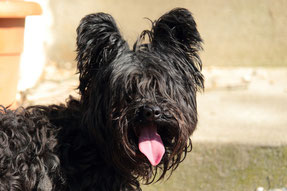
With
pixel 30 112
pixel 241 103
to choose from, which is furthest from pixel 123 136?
pixel 241 103

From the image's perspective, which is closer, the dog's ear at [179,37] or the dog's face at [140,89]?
the dog's face at [140,89]

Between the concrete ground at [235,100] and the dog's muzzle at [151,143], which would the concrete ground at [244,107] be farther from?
the dog's muzzle at [151,143]

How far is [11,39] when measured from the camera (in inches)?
180

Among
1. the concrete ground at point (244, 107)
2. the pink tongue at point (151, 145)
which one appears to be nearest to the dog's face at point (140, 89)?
the pink tongue at point (151, 145)

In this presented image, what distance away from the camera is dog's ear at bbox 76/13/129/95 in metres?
3.31

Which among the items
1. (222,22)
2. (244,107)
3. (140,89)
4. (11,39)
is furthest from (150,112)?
(222,22)

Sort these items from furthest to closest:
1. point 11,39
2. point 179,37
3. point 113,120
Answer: point 11,39
point 179,37
point 113,120

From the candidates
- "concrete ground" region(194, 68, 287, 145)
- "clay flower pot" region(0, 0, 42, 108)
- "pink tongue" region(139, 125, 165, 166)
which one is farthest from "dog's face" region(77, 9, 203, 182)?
"concrete ground" region(194, 68, 287, 145)

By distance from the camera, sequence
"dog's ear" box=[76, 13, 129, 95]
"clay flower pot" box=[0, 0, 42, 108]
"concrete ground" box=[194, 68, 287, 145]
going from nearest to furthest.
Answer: "dog's ear" box=[76, 13, 129, 95]
"clay flower pot" box=[0, 0, 42, 108]
"concrete ground" box=[194, 68, 287, 145]

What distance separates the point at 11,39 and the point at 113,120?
1.82 metres

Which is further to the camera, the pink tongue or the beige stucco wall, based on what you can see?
the beige stucco wall

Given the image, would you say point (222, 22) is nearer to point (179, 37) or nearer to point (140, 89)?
point (179, 37)

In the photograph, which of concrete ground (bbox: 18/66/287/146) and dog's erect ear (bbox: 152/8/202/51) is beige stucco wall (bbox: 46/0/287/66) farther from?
dog's erect ear (bbox: 152/8/202/51)

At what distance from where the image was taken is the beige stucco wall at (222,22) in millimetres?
7742
